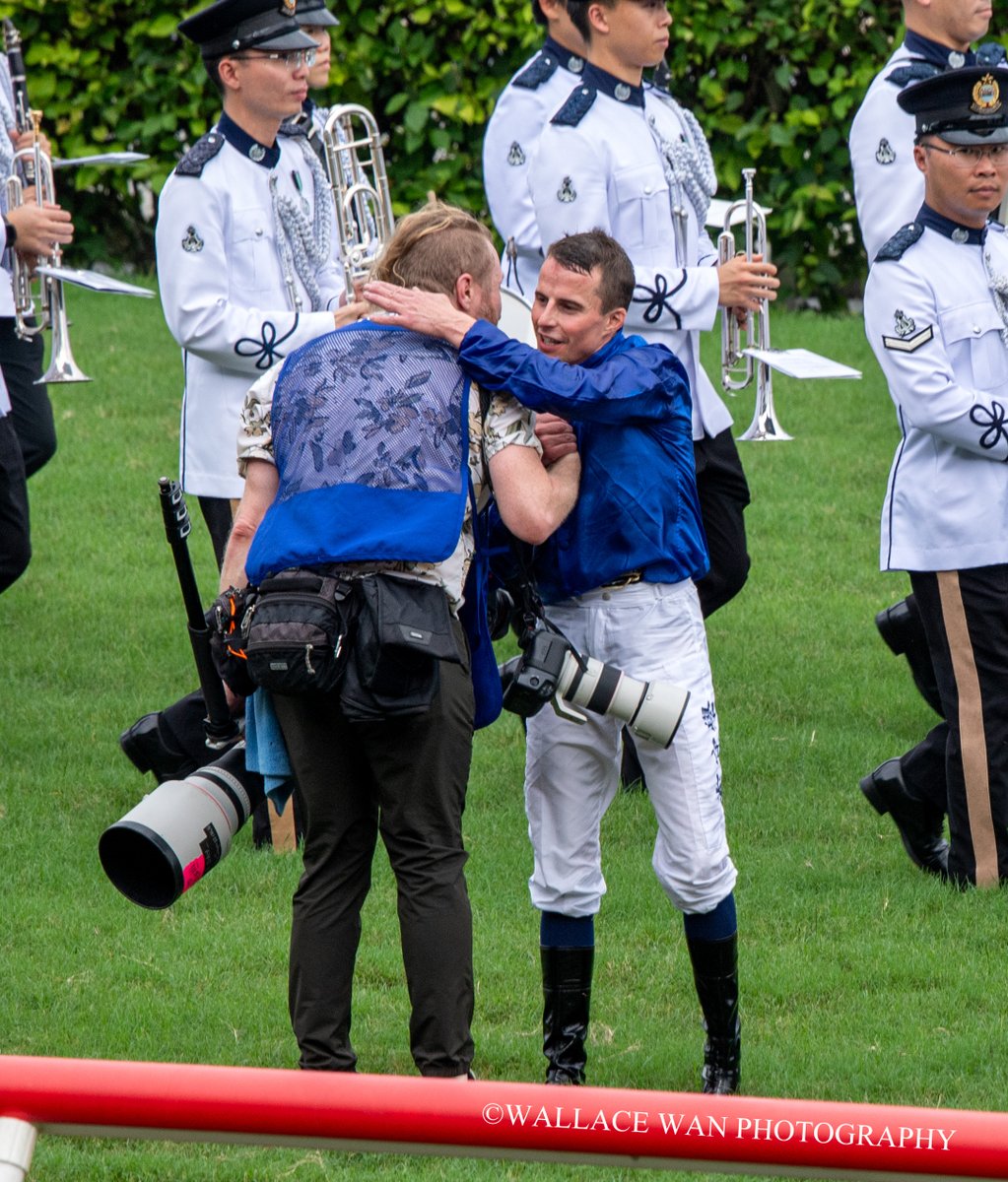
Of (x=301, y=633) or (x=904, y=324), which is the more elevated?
(x=301, y=633)

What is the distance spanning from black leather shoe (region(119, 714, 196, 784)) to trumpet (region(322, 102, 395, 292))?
1448mm

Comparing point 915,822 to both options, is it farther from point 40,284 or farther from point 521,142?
point 40,284

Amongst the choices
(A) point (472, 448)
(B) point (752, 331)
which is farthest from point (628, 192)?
(A) point (472, 448)

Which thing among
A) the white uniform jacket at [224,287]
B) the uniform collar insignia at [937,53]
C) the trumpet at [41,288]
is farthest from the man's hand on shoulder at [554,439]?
the uniform collar insignia at [937,53]

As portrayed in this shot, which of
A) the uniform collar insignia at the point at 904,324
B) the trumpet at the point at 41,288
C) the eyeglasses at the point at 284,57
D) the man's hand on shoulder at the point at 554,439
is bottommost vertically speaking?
the trumpet at the point at 41,288

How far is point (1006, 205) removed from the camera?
20.0 ft

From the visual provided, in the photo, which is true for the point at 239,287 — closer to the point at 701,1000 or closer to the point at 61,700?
the point at 61,700

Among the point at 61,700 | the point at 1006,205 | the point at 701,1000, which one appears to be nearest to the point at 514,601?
the point at 701,1000

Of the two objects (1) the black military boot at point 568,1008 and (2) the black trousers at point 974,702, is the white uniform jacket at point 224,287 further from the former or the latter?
(1) the black military boot at point 568,1008

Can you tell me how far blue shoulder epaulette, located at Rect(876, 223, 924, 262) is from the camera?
5.25m

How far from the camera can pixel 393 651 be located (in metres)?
3.73

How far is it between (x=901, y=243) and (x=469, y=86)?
6916mm

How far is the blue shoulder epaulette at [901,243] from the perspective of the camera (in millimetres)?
5246

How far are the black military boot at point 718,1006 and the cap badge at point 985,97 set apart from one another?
88.5 inches
